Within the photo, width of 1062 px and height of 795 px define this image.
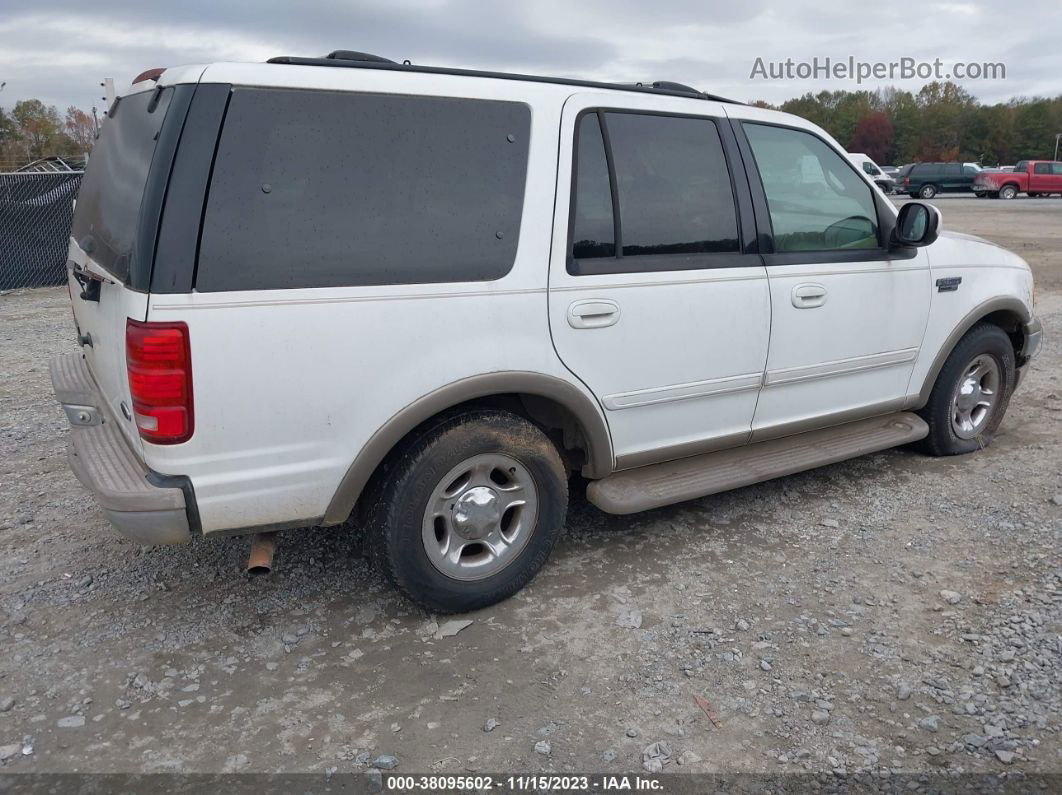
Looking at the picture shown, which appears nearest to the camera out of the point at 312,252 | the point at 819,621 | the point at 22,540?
the point at 312,252

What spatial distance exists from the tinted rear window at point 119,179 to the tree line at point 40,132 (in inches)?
1203

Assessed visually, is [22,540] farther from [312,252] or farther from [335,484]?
[312,252]

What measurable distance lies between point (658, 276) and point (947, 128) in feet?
281

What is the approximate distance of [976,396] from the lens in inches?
203

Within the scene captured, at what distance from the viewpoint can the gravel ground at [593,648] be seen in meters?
2.69

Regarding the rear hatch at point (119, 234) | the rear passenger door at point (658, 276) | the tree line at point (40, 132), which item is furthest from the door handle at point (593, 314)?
the tree line at point (40, 132)

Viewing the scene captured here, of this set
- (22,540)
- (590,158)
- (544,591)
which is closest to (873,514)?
(544,591)

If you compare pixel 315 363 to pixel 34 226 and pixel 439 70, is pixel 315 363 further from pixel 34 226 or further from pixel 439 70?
pixel 34 226

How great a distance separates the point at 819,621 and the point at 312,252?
2.38 m

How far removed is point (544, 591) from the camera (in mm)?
3643

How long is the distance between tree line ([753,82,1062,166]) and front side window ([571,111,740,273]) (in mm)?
77944

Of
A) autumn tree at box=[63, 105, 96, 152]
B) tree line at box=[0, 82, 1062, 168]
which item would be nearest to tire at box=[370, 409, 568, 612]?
autumn tree at box=[63, 105, 96, 152]

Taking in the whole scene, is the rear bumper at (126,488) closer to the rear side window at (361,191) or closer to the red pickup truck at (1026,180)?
the rear side window at (361,191)

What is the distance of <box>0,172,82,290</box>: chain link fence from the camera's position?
37.6ft
